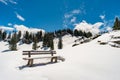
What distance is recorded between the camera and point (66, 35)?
138875 millimetres

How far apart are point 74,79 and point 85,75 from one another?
913 millimetres

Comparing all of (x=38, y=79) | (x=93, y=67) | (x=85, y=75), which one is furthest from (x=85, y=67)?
(x=38, y=79)

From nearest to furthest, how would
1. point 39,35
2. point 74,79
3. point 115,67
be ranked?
point 74,79 < point 115,67 < point 39,35

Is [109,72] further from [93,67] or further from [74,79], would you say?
[74,79]

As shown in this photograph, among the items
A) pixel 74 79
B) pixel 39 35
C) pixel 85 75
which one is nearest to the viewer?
pixel 74 79

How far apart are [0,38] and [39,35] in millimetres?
38012

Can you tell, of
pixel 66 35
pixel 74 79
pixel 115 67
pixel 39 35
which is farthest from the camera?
pixel 66 35

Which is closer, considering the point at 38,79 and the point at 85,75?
the point at 38,79

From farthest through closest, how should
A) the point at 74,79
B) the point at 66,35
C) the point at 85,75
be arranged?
the point at 66,35 → the point at 85,75 → the point at 74,79

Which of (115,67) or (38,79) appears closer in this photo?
(38,79)

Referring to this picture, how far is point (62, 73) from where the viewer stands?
7953 millimetres

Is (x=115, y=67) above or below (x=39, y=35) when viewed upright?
below

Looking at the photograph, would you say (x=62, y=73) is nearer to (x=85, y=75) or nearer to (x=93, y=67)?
(x=85, y=75)

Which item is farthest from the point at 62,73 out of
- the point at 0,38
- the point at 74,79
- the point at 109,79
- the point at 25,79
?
the point at 0,38
